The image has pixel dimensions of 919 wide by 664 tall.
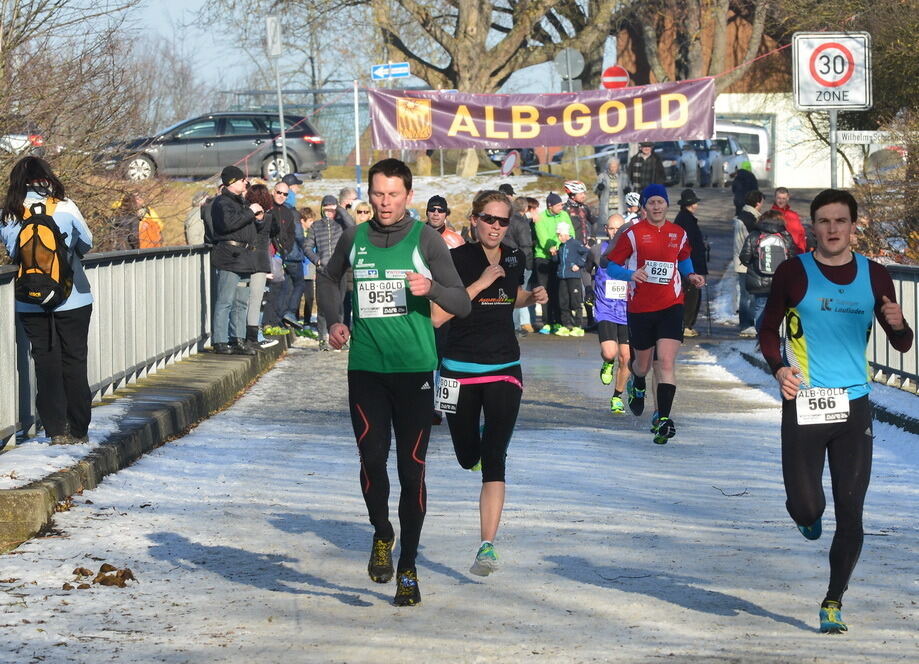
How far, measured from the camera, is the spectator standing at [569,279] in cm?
2302

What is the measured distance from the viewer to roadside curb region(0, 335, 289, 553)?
8.27 metres

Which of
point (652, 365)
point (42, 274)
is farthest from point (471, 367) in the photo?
point (652, 365)

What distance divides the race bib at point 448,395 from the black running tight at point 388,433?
84cm

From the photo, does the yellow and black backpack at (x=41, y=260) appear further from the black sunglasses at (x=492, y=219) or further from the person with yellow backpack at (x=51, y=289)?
the black sunglasses at (x=492, y=219)

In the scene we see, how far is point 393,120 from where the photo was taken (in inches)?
1083

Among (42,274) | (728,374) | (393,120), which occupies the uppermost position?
(393,120)

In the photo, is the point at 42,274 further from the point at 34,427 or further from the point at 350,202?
the point at 350,202

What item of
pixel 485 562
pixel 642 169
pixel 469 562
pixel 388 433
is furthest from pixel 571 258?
pixel 388 433

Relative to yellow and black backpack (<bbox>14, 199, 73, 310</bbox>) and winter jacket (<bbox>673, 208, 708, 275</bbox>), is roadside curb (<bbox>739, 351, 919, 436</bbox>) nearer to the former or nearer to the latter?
yellow and black backpack (<bbox>14, 199, 73, 310</bbox>)

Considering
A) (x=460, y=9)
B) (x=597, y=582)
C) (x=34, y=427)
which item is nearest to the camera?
(x=597, y=582)

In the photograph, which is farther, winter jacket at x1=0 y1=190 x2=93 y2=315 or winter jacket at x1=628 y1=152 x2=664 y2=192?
winter jacket at x1=628 y1=152 x2=664 y2=192

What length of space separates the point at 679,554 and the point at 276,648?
253cm

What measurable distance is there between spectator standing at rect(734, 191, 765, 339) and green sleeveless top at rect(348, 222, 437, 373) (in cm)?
1538

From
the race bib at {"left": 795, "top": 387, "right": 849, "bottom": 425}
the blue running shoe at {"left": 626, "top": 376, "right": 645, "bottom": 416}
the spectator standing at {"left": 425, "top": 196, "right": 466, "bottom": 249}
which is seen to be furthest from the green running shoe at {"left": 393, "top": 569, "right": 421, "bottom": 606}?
the spectator standing at {"left": 425, "top": 196, "right": 466, "bottom": 249}
